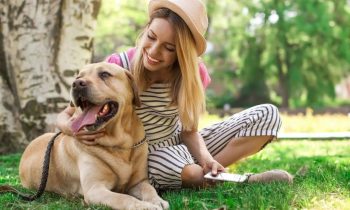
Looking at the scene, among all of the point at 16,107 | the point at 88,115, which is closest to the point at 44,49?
the point at 16,107

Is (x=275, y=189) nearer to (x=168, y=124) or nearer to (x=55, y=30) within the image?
(x=168, y=124)

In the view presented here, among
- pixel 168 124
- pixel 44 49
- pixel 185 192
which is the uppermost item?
pixel 44 49

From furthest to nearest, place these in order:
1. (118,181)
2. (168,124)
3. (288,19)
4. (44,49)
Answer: (288,19) < (44,49) < (168,124) < (118,181)

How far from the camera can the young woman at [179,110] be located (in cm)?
395

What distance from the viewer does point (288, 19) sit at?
21109 mm

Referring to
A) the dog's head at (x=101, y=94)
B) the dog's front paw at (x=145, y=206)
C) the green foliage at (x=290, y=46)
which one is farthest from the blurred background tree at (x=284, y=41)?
the dog's front paw at (x=145, y=206)

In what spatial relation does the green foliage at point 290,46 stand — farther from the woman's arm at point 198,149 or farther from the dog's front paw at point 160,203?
the dog's front paw at point 160,203

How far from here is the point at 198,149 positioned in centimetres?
435

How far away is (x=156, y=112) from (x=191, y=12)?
0.83m

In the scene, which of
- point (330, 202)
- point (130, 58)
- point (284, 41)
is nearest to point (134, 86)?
point (130, 58)

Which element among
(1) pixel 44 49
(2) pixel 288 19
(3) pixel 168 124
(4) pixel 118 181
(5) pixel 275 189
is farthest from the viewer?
(2) pixel 288 19

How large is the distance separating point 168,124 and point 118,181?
30.3 inches

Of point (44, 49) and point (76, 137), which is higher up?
point (44, 49)

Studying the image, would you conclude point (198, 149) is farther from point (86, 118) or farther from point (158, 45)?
point (86, 118)
